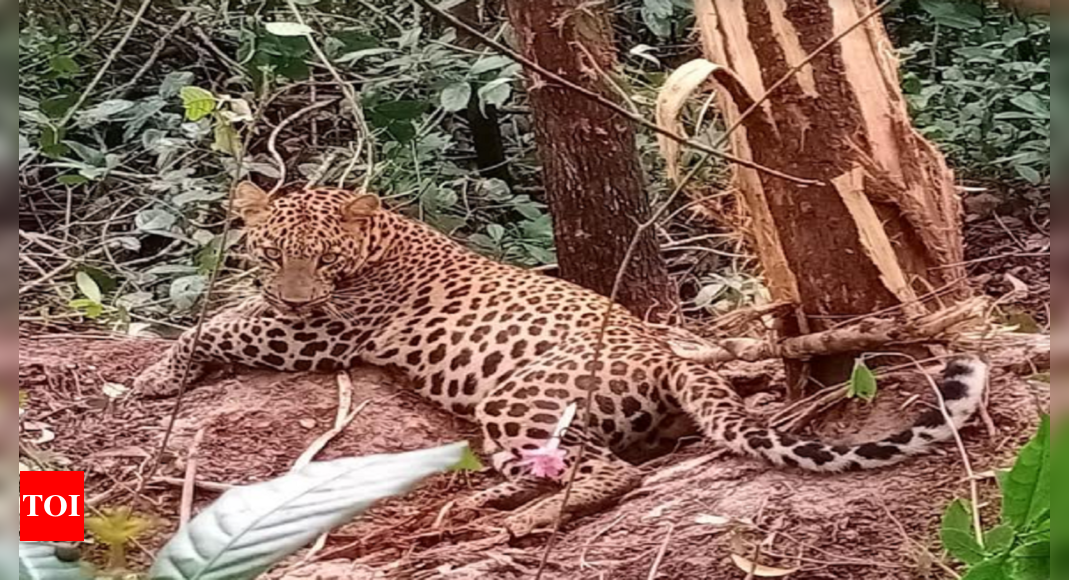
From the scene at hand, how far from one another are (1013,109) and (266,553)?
5.18ft

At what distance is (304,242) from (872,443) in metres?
0.66

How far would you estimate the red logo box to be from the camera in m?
0.47

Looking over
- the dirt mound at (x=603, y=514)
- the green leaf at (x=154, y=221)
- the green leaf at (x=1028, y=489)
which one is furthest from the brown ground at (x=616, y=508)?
the green leaf at (x=154, y=221)

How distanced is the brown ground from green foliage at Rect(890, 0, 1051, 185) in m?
0.33

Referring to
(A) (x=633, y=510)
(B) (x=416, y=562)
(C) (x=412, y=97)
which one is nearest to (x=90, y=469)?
(B) (x=416, y=562)

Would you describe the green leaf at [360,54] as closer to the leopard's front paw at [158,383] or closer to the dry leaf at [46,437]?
the leopard's front paw at [158,383]

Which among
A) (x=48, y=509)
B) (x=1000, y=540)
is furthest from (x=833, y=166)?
(x=48, y=509)

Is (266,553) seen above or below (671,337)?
above

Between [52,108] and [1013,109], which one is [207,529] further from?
[1013,109]

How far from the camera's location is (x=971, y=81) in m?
1.87

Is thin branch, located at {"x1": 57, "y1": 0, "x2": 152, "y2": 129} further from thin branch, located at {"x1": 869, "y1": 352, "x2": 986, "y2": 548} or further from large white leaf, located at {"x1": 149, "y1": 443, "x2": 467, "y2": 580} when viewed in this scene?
thin branch, located at {"x1": 869, "y1": 352, "x2": 986, "y2": 548}

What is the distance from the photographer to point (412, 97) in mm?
1882

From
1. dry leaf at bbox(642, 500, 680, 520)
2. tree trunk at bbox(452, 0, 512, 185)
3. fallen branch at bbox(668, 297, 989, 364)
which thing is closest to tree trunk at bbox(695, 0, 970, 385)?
fallen branch at bbox(668, 297, 989, 364)

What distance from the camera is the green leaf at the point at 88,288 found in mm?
1579
